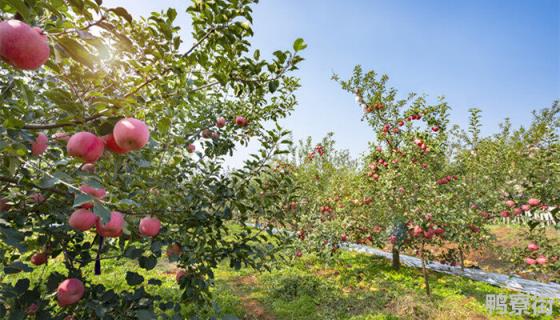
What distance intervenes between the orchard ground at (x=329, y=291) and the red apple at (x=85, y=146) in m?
3.89

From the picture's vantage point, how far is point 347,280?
6922 millimetres

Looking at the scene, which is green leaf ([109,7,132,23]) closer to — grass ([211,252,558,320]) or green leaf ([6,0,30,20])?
green leaf ([6,0,30,20])

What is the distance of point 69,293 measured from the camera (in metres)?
1.89

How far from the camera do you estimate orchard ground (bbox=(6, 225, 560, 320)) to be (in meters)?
5.11

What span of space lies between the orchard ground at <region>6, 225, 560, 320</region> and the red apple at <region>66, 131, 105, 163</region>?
3.89 m

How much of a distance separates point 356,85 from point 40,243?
676 centimetres

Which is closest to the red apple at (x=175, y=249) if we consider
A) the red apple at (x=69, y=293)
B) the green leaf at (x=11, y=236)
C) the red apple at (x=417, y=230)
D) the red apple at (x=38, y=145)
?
the red apple at (x=69, y=293)

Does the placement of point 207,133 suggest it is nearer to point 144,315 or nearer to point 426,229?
point 144,315

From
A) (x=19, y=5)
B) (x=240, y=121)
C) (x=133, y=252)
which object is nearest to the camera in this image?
(x=19, y=5)

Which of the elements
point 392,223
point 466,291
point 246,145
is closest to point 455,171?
point 392,223

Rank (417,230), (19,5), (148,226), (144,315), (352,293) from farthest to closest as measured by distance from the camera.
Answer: (352,293), (417,230), (148,226), (144,315), (19,5)

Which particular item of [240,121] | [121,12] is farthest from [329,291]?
[121,12]

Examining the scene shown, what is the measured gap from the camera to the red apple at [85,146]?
0.99 metres

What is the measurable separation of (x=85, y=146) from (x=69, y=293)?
1.41 m
